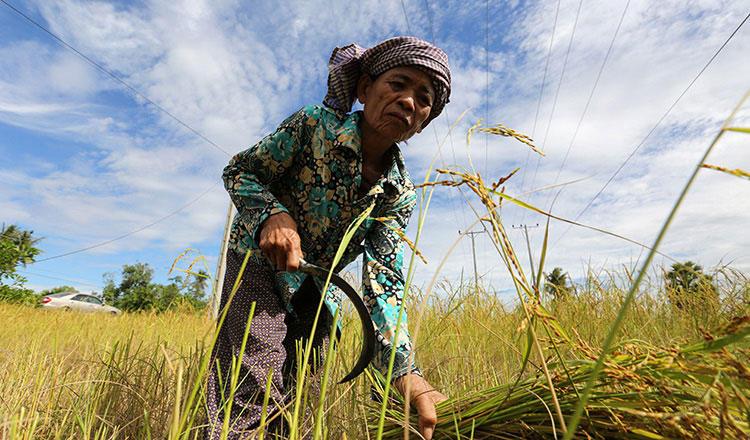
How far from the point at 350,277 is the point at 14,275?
8386 mm

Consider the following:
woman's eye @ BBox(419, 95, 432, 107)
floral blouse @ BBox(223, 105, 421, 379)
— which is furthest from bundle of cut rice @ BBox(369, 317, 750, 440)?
woman's eye @ BBox(419, 95, 432, 107)

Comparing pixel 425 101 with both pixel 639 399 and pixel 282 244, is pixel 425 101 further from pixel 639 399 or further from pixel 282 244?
pixel 639 399

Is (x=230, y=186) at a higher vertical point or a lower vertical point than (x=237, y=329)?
higher

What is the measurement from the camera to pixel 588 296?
10.7 feet

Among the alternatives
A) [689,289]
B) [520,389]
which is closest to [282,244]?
[520,389]

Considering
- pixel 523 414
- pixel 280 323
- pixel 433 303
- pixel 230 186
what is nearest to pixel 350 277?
pixel 433 303

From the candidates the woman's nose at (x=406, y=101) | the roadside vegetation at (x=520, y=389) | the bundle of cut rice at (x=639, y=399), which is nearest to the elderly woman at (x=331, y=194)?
the woman's nose at (x=406, y=101)

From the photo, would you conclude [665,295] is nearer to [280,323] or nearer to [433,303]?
[433,303]

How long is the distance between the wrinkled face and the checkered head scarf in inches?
1.3

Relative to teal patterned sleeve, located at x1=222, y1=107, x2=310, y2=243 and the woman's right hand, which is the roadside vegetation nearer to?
the woman's right hand

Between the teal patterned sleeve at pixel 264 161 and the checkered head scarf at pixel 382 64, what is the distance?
0.22 meters

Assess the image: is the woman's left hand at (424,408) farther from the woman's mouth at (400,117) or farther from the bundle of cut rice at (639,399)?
the woman's mouth at (400,117)

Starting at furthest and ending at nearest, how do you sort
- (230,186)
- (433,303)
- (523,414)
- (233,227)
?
(433,303) < (233,227) < (230,186) < (523,414)

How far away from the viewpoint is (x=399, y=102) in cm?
138
